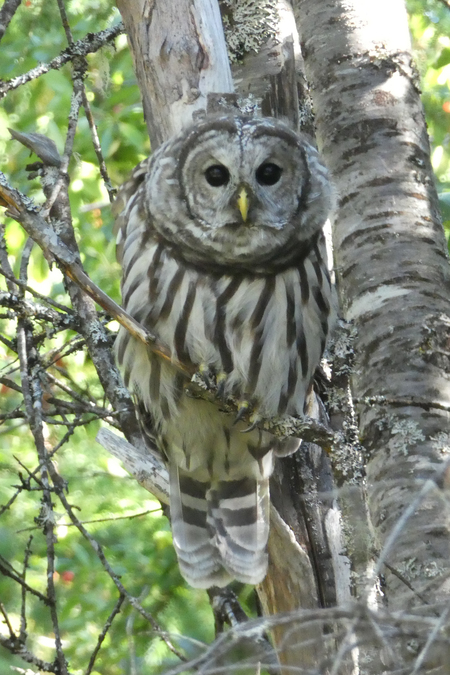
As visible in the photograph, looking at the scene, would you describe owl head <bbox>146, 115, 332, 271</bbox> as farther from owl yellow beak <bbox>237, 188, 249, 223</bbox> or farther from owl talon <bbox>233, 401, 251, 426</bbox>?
owl talon <bbox>233, 401, 251, 426</bbox>

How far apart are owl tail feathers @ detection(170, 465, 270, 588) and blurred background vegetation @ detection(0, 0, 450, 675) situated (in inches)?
7.7

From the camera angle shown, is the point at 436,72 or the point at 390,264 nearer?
the point at 390,264

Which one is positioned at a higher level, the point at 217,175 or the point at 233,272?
the point at 217,175

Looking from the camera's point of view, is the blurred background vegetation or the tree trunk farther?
the blurred background vegetation

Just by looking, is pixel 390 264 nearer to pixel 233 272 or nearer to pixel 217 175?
pixel 233 272

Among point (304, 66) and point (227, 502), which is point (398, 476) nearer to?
point (227, 502)

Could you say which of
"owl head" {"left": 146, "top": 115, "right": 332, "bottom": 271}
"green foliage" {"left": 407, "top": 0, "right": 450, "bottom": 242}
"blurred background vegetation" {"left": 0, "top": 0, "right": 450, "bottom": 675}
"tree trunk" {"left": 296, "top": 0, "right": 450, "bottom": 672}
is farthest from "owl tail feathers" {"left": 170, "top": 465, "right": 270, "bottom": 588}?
"green foliage" {"left": 407, "top": 0, "right": 450, "bottom": 242}

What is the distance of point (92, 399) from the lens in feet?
10.4

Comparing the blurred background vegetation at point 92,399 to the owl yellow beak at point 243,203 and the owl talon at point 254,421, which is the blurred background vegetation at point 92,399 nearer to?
the owl talon at point 254,421

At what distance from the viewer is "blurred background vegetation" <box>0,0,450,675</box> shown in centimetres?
345

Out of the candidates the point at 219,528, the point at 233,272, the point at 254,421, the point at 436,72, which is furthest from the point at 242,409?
the point at 436,72

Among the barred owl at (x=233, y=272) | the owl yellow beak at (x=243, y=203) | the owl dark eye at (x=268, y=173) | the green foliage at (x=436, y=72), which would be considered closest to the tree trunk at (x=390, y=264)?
the barred owl at (x=233, y=272)

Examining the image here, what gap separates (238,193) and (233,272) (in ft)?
0.73

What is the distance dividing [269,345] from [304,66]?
1.14 meters
